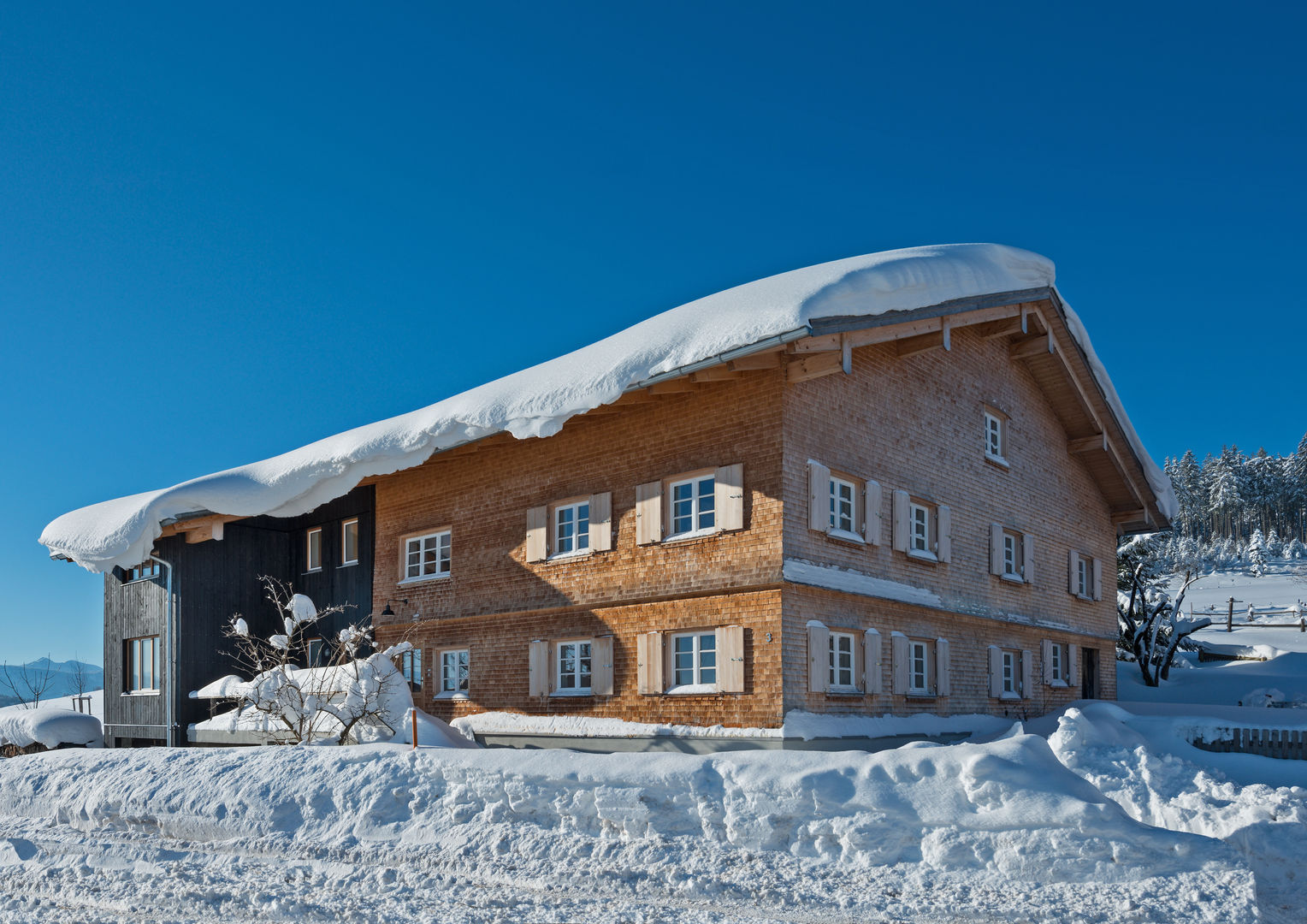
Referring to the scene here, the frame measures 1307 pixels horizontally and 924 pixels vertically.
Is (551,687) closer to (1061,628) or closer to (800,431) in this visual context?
(800,431)

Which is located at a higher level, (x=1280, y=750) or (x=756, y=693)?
(x=756, y=693)

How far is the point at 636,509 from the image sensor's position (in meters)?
15.0

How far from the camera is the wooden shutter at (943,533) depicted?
16203 millimetres

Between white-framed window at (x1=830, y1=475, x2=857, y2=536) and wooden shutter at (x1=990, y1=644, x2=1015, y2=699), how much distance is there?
4.64 m

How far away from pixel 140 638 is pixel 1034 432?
17.8m

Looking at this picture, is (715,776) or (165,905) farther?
(715,776)

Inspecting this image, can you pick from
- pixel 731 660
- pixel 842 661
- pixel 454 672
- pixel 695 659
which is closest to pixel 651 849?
pixel 731 660

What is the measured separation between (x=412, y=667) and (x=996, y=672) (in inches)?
392

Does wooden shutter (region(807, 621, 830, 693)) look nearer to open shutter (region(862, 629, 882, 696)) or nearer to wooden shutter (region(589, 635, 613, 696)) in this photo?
open shutter (region(862, 629, 882, 696))

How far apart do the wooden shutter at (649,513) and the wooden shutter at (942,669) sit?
192 inches

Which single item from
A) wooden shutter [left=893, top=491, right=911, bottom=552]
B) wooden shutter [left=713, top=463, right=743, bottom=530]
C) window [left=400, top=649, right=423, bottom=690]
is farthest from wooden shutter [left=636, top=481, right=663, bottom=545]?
window [left=400, top=649, right=423, bottom=690]

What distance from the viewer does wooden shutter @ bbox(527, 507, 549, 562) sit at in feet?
53.0

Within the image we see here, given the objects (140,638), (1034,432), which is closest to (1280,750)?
(1034,432)

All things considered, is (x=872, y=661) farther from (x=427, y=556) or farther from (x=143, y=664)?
(x=143, y=664)
